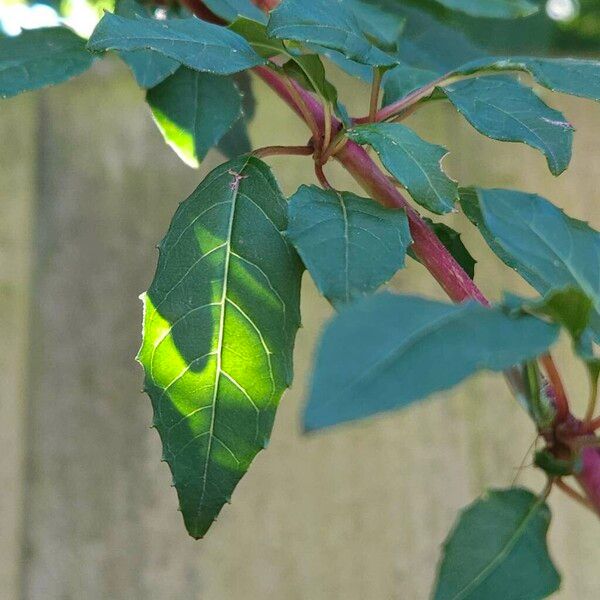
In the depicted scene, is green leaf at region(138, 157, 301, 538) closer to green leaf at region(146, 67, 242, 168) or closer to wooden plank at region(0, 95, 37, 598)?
green leaf at region(146, 67, 242, 168)

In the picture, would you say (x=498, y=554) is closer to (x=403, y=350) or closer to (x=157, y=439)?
(x=403, y=350)

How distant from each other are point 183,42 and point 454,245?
19 cm

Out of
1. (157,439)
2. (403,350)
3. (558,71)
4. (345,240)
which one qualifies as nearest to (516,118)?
(558,71)

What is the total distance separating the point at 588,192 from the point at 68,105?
900mm

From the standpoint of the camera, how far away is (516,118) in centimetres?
48

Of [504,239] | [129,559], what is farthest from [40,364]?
[504,239]

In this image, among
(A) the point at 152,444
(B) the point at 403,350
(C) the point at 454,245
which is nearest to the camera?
(B) the point at 403,350

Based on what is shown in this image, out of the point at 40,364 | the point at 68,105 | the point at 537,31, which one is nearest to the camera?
the point at 537,31

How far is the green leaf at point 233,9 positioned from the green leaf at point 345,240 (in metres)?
0.27

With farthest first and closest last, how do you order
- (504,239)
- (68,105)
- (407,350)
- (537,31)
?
1. (68,105)
2. (537,31)
3. (504,239)
4. (407,350)

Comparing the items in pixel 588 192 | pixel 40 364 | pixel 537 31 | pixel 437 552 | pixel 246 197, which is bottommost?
pixel 437 552

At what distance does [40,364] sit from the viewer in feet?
4.82

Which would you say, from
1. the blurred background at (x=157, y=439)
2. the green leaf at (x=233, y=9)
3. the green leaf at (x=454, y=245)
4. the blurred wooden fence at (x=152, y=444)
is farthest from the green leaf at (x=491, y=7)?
the blurred wooden fence at (x=152, y=444)

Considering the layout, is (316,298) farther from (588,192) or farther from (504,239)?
(504,239)
